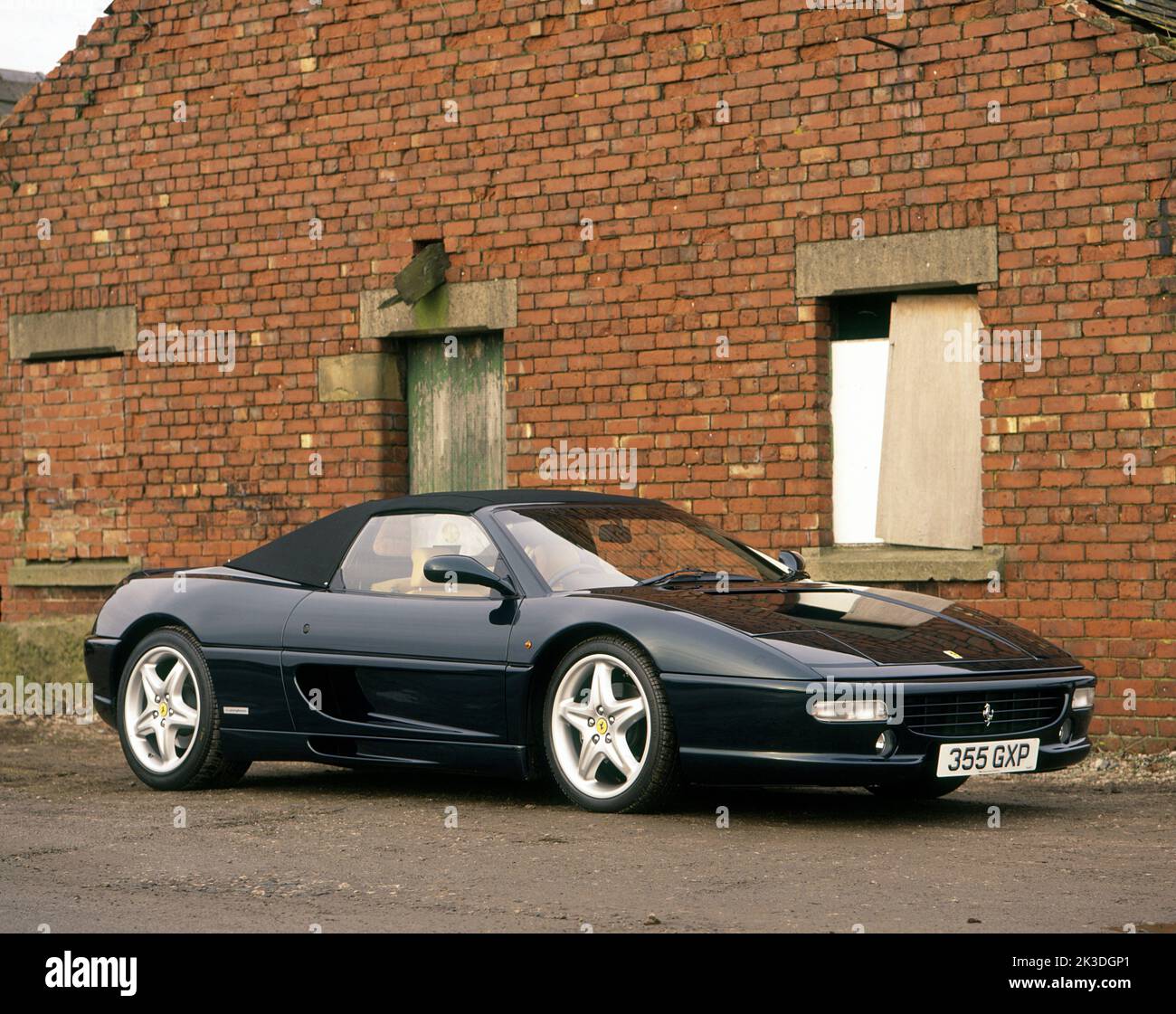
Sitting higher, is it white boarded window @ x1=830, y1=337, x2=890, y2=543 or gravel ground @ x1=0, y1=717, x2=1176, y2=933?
white boarded window @ x1=830, y1=337, x2=890, y2=543

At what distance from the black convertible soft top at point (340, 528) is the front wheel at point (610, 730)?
1174mm

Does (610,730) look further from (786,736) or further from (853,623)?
(853,623)

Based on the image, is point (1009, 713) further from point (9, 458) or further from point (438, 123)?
point (9, 458)

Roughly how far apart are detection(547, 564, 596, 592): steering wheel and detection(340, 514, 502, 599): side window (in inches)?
13.7

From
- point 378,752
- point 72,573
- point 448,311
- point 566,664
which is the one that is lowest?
point 378,752

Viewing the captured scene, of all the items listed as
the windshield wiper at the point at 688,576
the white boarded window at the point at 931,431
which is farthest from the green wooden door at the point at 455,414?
the windshield wiper at the point at 688,576

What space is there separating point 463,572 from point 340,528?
1245 mm

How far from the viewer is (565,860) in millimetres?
6738

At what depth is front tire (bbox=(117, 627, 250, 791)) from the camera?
906 cm

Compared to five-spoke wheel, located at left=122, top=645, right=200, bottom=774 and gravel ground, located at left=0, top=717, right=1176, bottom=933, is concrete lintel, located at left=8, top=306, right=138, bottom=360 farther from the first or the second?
five-spoke wheel, located at left=122, top=645, right=200, bottom=774

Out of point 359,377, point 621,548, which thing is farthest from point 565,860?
point 359,377

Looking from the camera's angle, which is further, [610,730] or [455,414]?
[455,414]

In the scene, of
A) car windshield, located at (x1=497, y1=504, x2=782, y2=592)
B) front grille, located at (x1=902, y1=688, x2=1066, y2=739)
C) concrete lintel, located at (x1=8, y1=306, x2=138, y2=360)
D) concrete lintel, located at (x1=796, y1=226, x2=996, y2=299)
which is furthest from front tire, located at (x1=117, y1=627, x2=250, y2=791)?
concrete lintel, located at (x1=8, y1=306, x2=138, y2=360)

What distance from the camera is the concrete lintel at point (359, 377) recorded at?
13531 mm
